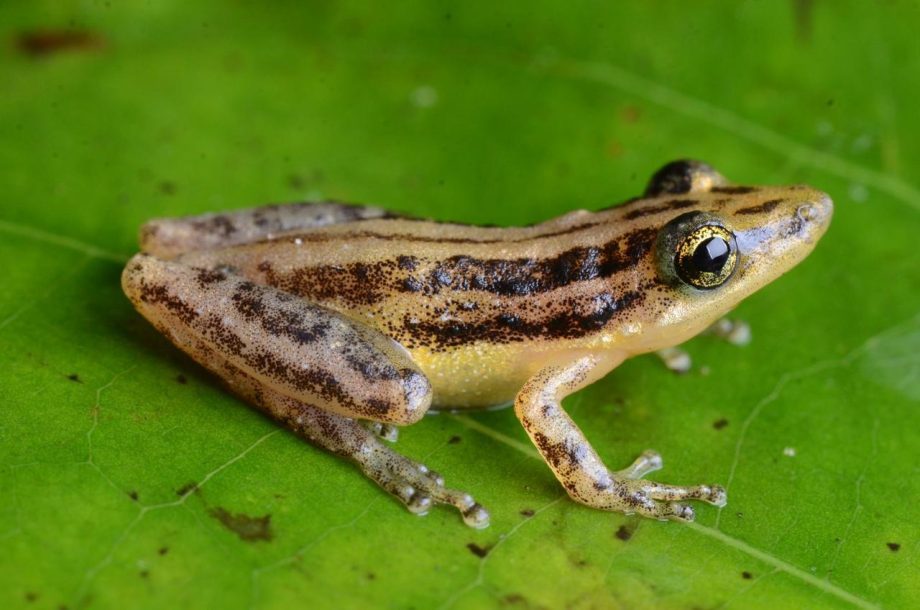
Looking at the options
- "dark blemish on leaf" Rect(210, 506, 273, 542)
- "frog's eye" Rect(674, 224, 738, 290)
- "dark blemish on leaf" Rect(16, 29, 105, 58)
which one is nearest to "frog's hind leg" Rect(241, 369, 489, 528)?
"dark blemish on leaf" Rect(210, 506, 273, 542)

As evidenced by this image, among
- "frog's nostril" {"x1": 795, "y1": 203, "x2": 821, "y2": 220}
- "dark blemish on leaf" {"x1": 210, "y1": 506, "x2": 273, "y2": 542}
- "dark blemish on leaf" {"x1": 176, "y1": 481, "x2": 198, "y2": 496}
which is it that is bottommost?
"dark blemish on leaf" {"x1": 176, "y1": 481, "x2": 198, "y2": 496}

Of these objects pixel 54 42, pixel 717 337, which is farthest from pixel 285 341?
pixel 54 42

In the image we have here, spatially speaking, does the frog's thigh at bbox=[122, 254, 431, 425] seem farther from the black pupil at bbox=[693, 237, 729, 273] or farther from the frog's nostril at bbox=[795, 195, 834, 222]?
the frog's nostril at bbox=[795, 195, 834, 222]

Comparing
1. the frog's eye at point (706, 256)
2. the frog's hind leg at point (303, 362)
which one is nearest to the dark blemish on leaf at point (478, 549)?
the frog's hind leg at point (303, 362)

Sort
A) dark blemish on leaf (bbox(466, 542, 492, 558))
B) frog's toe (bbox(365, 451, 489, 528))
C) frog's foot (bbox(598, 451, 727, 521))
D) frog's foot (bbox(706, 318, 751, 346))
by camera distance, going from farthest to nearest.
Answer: frog's foot (bbox(706, 318, 751, 346)) → frog's foot (bbox(598, 451, 727, 521)) → frog's toe (bbox(365, 451, 489, 528)) → dark blemish on leaf (bbox(466, 542, 492, 558))

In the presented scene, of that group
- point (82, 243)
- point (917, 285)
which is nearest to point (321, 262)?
point (82, 243)

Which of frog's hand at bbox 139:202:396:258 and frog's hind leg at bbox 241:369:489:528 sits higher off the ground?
frog's hand at bbox 139:202:396:258

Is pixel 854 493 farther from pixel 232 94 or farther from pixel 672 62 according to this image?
pixel 232 94
